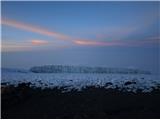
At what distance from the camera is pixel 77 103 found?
285 centimetres

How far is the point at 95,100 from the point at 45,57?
2.24 ft

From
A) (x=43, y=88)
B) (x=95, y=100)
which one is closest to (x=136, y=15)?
(x=95, y=100)

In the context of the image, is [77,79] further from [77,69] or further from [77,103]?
[77,103]

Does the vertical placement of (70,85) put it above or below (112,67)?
below

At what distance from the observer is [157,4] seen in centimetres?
294

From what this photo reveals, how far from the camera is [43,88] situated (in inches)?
114

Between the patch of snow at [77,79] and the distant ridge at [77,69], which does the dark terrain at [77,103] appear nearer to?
the patch of snow at [77,79]

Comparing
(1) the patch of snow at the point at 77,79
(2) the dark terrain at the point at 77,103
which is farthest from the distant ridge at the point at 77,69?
(2) the dark terrain at the point at 77,103

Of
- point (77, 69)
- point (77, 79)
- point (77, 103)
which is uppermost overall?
point (77, 69)

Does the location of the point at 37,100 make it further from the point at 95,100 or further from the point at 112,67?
the point at 112,67

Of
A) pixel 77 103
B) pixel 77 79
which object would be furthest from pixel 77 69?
pixel 77 103

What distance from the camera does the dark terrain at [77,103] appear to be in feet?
9.23

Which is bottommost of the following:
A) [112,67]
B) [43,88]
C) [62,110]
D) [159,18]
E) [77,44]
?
[62,110]

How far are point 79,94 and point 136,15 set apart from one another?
102cm
